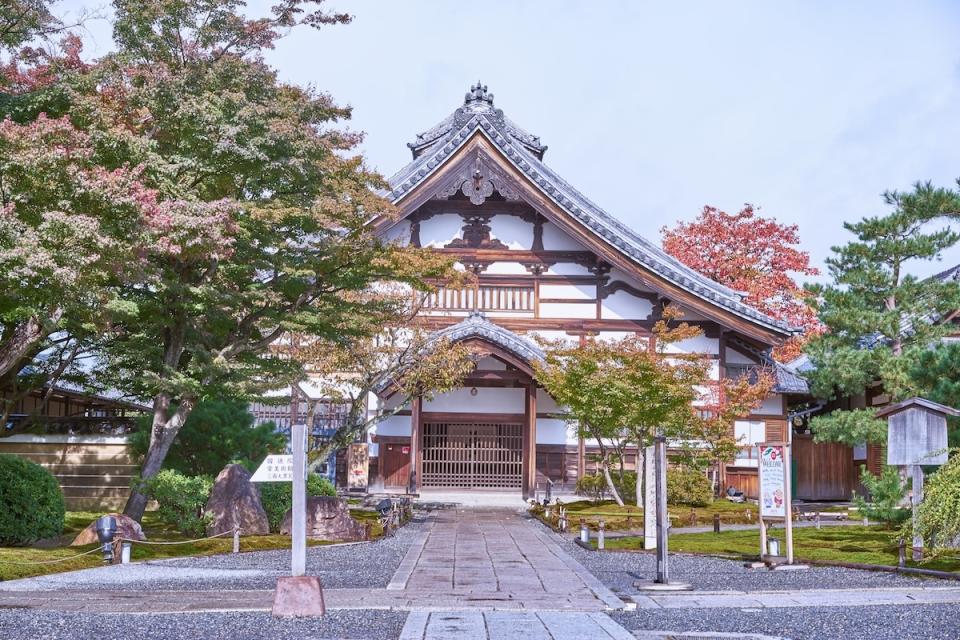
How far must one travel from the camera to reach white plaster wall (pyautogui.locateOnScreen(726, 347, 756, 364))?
90.9 ft

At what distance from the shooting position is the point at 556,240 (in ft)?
92.3

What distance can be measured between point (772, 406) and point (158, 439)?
59.4ft

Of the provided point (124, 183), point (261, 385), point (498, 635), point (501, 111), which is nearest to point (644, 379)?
point (261, 385)

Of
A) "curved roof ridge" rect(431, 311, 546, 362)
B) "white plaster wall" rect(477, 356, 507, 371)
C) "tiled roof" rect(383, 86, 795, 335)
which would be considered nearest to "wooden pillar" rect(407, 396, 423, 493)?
"white plaster wall" rect(477, 356, 507, 371)

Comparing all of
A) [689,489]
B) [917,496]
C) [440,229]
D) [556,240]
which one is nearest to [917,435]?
[917,496]

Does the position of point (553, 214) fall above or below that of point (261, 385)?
above

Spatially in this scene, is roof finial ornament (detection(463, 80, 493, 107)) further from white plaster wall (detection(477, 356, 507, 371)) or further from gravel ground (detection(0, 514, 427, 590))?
gravel ground (detection(0, 514, 427, 590))

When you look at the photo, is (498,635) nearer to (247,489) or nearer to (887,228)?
(247,489)

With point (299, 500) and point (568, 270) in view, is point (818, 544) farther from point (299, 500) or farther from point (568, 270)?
point (568, 270)

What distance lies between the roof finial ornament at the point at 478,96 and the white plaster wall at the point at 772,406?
13654 millimetres

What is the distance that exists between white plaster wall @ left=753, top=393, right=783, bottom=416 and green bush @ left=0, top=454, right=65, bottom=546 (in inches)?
769

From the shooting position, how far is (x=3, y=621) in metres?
8.00

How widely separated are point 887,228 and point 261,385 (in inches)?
533

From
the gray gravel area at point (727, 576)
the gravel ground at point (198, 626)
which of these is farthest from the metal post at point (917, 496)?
the gravel ground at point (198, 626)
